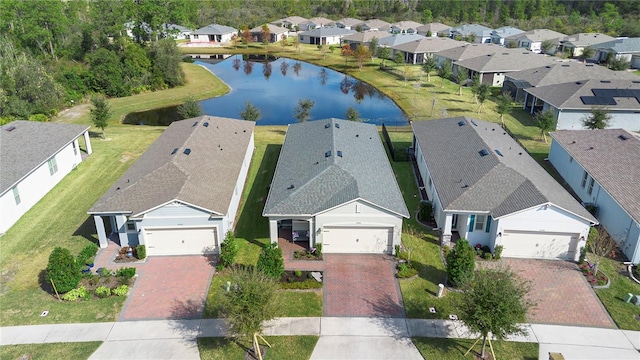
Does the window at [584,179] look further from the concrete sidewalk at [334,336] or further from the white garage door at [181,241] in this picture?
the white garage door at [181,241]

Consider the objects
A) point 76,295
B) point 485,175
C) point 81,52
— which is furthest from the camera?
point 81,52

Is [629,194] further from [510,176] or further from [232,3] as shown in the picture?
[232,3]

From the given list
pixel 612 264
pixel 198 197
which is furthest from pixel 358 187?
pixel 612 264

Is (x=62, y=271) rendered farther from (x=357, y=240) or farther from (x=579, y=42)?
(x=579, y=42)

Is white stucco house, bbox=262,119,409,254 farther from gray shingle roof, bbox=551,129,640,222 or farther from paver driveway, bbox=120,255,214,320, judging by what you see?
gray shingle roof, bbox=551,129,640,222

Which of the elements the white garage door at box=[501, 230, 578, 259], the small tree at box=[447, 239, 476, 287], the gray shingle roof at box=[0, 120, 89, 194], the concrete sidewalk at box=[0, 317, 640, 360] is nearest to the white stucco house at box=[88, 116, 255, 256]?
the concrete sidewalk at box=[0, 317, 640, 360]

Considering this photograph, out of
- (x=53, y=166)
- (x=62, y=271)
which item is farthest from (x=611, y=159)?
(x=53, y=166)

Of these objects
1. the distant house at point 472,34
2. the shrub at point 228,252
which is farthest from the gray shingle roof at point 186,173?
the distant house at point 472,34
